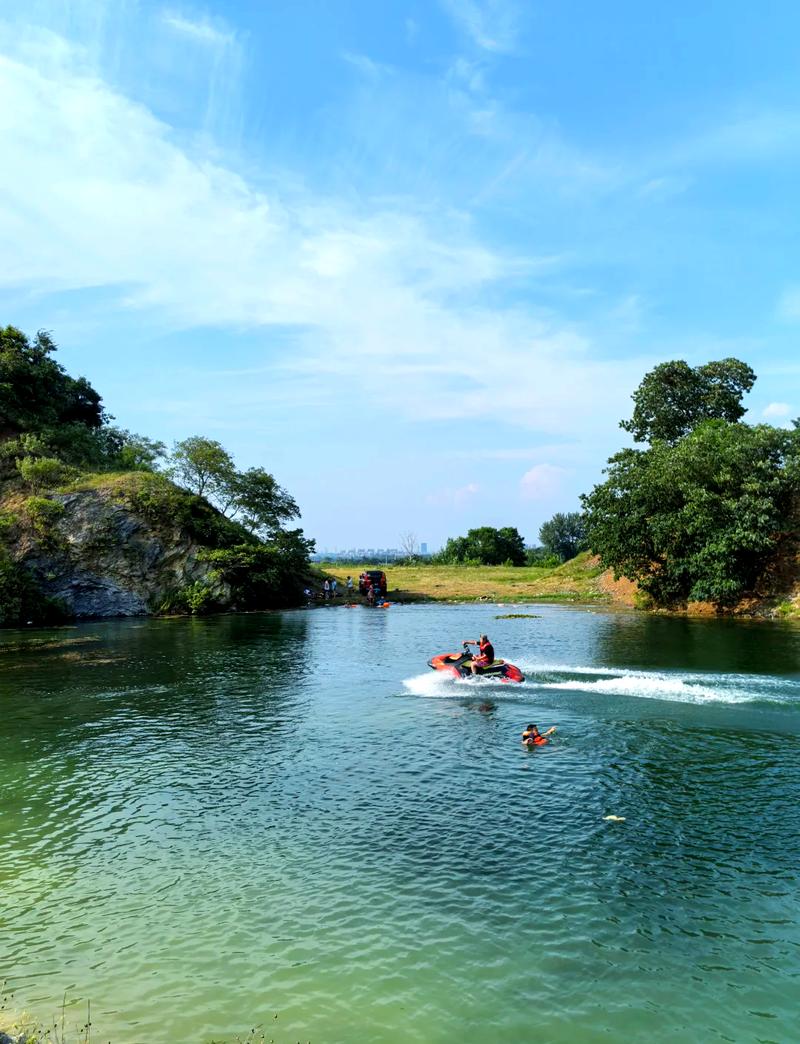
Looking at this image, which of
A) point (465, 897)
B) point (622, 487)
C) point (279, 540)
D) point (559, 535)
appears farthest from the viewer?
point (559, 535)

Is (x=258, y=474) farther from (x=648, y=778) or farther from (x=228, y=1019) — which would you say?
(x=228, y=1019)

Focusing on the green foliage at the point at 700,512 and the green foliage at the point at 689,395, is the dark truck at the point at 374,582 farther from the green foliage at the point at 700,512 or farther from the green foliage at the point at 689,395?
the green foliage at the point at 689,395

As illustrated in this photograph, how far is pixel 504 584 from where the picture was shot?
83812 mm

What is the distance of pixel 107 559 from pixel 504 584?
43.2 meters

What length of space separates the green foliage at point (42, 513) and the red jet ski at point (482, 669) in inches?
1574

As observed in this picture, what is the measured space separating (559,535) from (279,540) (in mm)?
79363

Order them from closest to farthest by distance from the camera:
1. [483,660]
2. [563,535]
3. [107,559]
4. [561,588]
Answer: [483,660] < [107,559] < [561,588] < [563,535]

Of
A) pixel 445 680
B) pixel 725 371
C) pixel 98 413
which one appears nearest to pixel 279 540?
pixel 98 413

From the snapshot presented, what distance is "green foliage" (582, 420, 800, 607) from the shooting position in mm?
52250

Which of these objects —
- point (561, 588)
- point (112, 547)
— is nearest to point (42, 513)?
point (112, 547)

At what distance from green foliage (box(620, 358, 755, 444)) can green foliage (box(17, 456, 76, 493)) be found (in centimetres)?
5917

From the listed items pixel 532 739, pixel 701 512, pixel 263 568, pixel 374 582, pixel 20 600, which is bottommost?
pixel 532 739

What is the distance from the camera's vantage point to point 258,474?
71.6m

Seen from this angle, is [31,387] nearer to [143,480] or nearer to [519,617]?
[143,480]
